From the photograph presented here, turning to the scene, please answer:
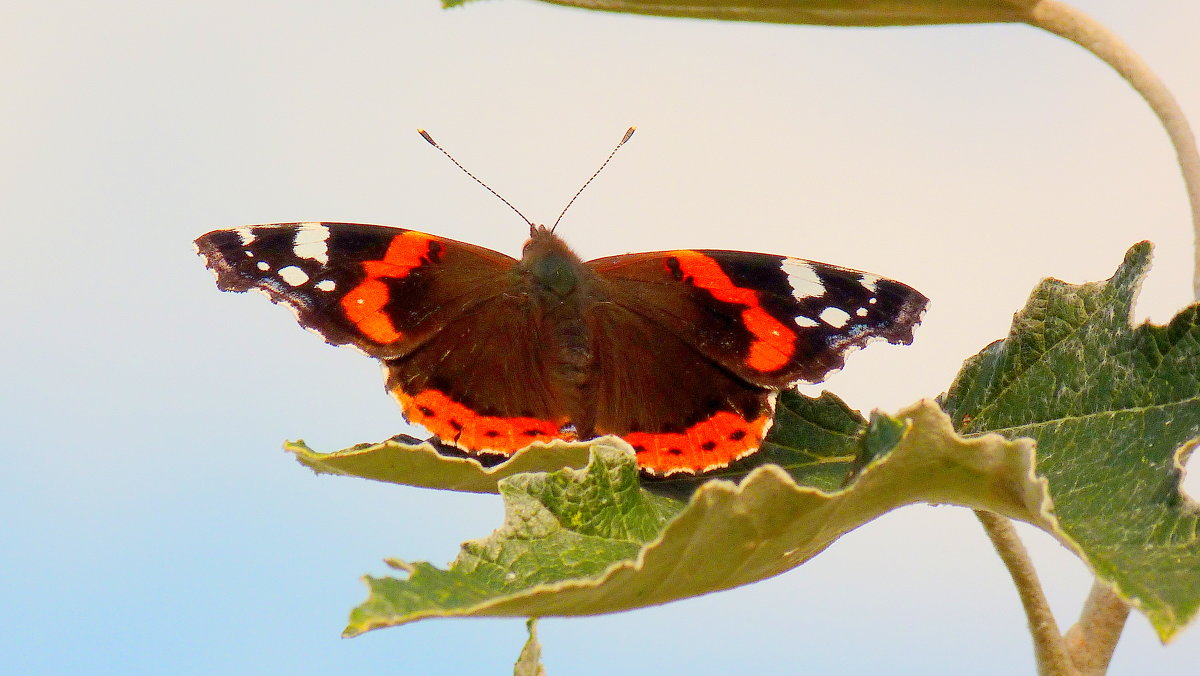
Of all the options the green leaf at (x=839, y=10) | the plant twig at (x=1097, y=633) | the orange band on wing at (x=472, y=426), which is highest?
the green leaf at (x=839, y=10)

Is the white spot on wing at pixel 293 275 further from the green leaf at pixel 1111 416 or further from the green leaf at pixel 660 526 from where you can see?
the green leaf at pixel 1111 416

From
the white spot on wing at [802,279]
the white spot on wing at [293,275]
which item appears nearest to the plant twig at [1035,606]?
the white spot on wing at [802,279]

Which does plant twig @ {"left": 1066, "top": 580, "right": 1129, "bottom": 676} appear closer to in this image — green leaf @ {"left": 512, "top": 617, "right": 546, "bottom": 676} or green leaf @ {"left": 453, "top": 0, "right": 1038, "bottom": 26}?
green leaf @ {"left": 512, "top": 617, "right": 546, "bottom": 676}

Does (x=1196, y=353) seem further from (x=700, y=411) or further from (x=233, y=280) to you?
(x=233, y=280)

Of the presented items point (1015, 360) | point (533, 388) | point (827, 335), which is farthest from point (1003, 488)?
point (533, 388)

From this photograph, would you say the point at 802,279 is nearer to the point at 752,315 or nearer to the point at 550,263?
the point at 752,315

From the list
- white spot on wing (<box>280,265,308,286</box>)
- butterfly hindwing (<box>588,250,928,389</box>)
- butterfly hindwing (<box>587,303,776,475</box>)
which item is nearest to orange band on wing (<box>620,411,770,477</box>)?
butterfly hindwing (<box>587,303,776,475</box>)
